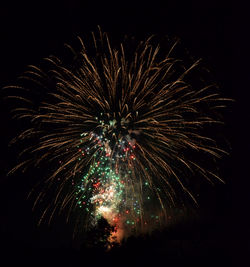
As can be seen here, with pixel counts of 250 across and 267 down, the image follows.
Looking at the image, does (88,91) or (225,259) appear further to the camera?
(88,91)

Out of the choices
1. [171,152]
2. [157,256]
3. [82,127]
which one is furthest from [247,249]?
[82,127]

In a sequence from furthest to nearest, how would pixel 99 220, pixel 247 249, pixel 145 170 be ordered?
pixel 99 220, pixel 145 170, pixel 247 249

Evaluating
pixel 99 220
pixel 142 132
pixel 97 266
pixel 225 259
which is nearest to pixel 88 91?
pixel 142 132

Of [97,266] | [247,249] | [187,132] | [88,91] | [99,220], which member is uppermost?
[88,91]

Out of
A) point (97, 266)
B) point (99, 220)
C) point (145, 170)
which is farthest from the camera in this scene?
point (99, 220)

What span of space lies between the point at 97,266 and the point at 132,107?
6339mm

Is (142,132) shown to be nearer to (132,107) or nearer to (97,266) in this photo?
(132,107)

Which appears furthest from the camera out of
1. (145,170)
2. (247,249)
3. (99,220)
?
(99,220)

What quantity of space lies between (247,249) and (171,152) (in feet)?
16.2

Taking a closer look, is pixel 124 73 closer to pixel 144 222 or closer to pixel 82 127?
pixel 82 127

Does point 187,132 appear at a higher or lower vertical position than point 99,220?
higher

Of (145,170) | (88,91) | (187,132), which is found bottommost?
(145,170)

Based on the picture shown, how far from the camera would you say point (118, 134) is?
1417 centimetres

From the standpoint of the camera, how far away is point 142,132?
13867mm
